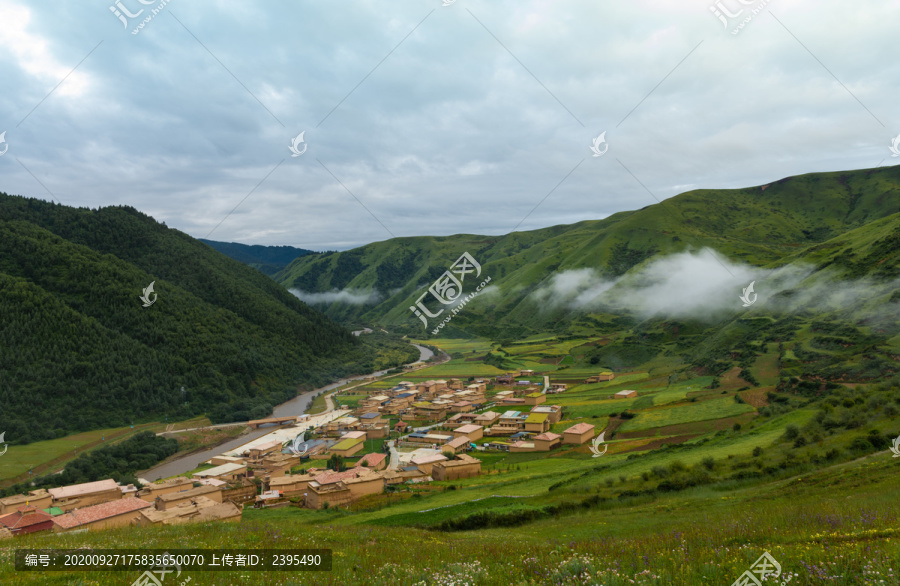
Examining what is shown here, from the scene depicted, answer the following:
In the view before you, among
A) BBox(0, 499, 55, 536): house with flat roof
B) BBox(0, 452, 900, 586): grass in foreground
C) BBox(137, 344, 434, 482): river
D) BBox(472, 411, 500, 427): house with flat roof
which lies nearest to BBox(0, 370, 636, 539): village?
BBox(0, 499, 55, 536): house with flat roof

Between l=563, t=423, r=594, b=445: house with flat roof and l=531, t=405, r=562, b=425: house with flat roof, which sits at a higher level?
l=531, t=405, r=562, b=425: house with flat roof

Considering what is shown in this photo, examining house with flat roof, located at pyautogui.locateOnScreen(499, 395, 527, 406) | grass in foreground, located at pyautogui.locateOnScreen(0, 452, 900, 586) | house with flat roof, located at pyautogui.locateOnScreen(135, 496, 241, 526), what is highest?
grass in foreground, located at pyautogui.locateOnScreen(0, 452, 900, 586)

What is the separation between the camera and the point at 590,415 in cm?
6231

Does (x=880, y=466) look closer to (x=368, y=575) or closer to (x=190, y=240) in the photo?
(x=368, y=575)

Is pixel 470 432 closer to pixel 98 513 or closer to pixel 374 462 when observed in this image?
pixel 374 462

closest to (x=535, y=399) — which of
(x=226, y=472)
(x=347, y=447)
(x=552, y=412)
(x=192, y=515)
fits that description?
(x=552, y=412)

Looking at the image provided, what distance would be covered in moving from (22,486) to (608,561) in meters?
62.6

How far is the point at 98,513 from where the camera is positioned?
32375mm

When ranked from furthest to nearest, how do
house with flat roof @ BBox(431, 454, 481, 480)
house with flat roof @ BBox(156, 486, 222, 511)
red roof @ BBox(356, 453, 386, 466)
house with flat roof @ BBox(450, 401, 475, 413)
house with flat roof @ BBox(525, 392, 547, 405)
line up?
house with flat roof @ BBox(450, 401, 475, 413) < house with flat roof @ BBox(525, 392, 547, 405) < red roof @ BBox(356, 453, 386, 466) < house with flat roof @ BBox(431, 454, 481, 480) < house with flat roof @ BBox(156, 486, 222, 511)

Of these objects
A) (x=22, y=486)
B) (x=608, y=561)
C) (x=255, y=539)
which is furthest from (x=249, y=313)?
(x=608, y=561)

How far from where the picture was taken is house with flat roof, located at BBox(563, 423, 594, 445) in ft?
171

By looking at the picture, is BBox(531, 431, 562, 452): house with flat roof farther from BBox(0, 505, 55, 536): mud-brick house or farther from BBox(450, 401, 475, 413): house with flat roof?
BBox(0, 505, 55, 536): mud-brick house

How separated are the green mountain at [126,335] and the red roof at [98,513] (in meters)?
43.6

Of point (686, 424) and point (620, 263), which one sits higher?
point (620, 263)
